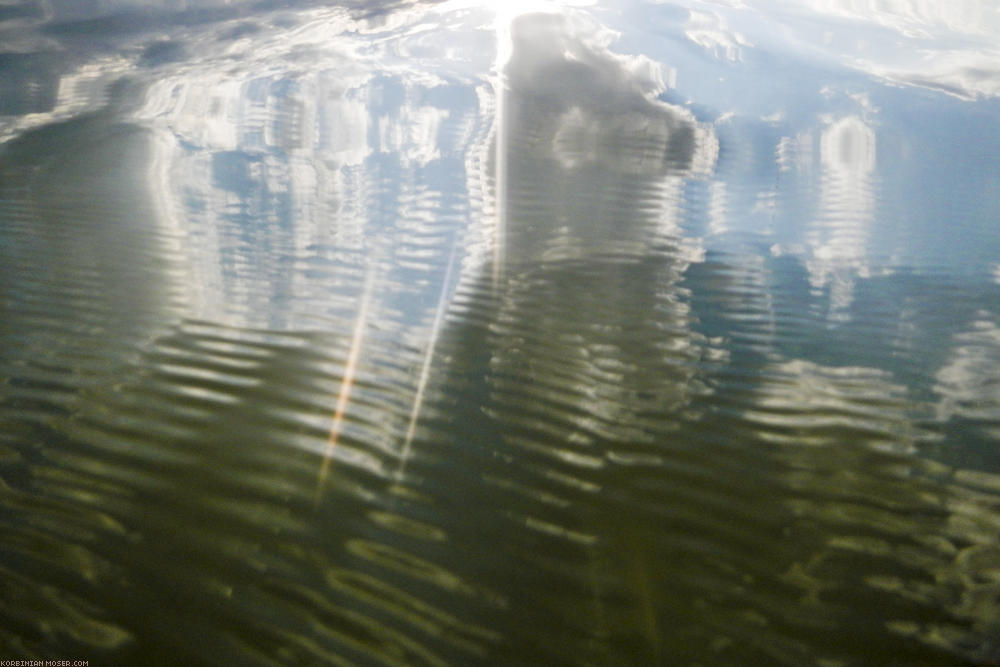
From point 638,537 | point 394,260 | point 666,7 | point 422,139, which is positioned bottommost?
point 638,537

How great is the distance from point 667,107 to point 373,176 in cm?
314

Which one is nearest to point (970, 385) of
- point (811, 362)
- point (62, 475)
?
point (811, 362)

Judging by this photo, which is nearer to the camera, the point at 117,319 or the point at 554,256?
the point at 117,319

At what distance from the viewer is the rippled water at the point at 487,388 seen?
1935 mm

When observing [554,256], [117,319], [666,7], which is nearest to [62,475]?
[117,319]

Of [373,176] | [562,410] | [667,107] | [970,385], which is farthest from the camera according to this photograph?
[667,107]

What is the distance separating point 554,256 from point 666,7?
5.83 metres

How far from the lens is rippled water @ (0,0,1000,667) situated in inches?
76.2

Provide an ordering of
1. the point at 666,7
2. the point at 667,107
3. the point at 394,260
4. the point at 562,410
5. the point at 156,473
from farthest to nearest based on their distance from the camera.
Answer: the point at 666,7
the point at 667,107
the point at 394,260
the point at 562,410
the point at 156,473

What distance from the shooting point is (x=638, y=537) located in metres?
2.25

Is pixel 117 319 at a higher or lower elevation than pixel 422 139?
lower

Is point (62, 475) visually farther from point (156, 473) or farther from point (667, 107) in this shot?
point (667, 107)

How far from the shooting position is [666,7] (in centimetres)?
964

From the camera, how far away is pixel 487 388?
309 centimetres
